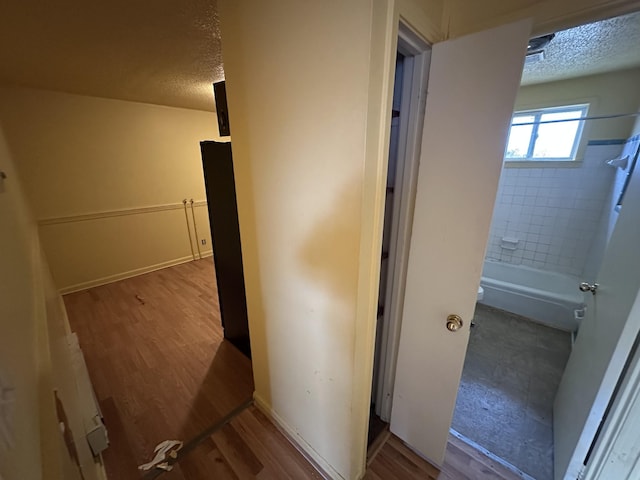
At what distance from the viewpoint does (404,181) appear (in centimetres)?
112

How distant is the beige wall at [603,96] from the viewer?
2393mm

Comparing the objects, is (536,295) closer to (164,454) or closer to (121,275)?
(164,454)

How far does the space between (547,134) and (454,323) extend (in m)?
3.15

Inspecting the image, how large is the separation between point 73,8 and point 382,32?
5.69ft

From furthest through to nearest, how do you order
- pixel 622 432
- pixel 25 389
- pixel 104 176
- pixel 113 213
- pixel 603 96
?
pixel 113 213 < pixel 104 176 < pixel 603 96 < pixel 622 432 < pixel 25 389

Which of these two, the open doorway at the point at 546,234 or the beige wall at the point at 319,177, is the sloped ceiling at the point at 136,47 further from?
the beige wall at the point at 319,177

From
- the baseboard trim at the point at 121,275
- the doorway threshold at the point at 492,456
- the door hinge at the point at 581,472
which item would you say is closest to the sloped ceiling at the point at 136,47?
the baseboard trim at the point at 121,275

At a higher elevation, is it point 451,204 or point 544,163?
point 544,163

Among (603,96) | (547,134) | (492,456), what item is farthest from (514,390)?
(603,96)

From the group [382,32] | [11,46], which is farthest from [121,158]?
[382,32]

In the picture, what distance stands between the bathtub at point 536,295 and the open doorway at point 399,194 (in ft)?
6.36

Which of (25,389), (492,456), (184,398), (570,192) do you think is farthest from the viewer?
(570,192)

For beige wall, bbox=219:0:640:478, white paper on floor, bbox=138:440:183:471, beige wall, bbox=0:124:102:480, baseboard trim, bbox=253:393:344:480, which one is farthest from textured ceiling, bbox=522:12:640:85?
white paper on floor, bbox=138:440:183:471

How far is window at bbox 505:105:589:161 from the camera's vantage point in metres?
2.73
